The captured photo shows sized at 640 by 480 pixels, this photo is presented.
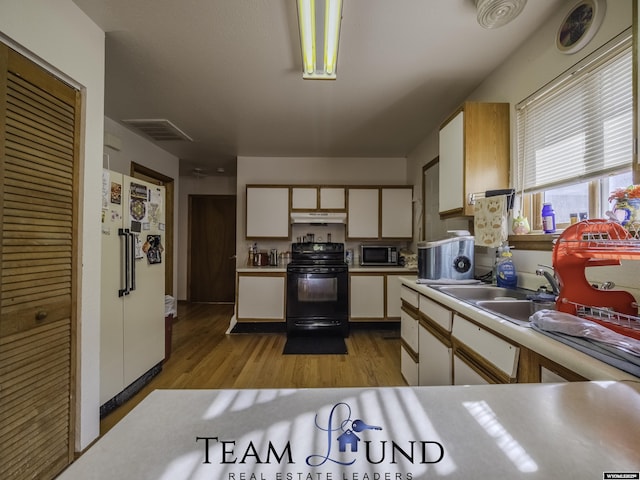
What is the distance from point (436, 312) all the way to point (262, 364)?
171cm

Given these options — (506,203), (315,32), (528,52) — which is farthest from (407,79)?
(506,203)

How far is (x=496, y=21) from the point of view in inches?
55.4

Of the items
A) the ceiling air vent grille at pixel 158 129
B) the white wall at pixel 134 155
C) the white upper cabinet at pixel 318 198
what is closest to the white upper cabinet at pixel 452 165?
the white upper cabinet at pixel 318 198

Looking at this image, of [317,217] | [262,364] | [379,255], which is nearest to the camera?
[262,364]

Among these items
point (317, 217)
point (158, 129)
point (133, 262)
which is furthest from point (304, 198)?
point (133, 262)

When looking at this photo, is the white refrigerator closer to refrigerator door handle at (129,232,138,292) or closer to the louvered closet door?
refrigerator door handle at (129,232,138,292)

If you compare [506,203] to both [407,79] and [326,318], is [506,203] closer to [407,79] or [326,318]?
[407,79]

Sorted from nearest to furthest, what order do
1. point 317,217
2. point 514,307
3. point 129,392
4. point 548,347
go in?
1. point 548,347
2. point 514,307
3. point 129,392
4. point 317,217

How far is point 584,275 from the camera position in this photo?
39.7 inches

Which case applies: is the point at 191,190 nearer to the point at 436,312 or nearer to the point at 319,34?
the point at 319,34

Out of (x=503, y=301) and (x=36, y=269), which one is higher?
(x=36, y=269)

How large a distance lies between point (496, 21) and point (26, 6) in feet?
7.17

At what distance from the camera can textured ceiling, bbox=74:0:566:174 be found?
1.50 metres

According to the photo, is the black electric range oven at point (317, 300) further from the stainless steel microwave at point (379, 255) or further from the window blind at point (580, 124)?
the window blind at point (580, 124)
